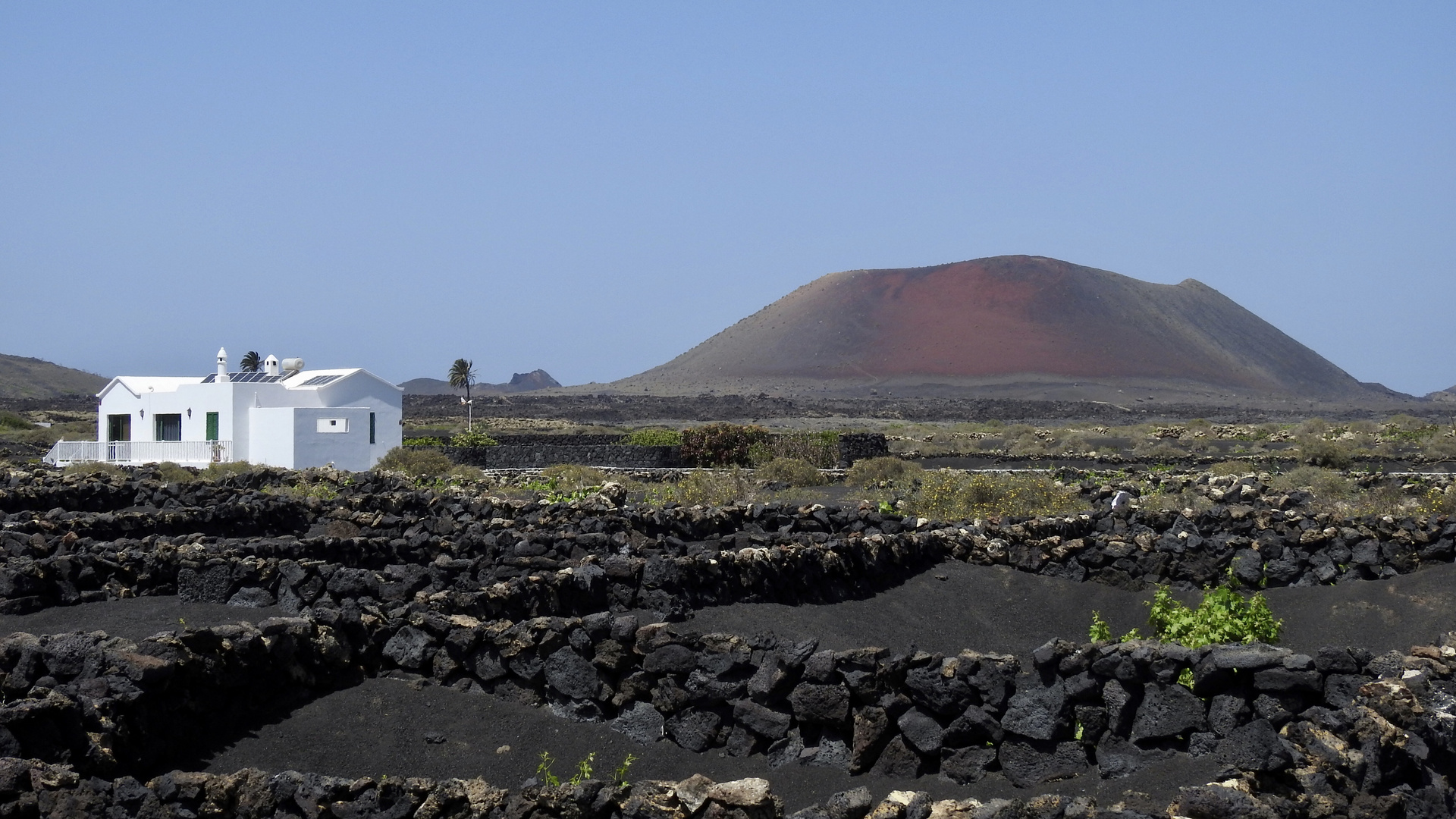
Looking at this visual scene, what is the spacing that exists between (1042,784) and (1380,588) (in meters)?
6.88

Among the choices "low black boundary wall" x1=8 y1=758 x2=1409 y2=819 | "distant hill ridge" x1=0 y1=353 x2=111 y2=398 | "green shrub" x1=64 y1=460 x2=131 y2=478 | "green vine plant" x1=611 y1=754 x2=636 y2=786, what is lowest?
"green vine plant" x1=611 y1=754 x2=636 y2=786

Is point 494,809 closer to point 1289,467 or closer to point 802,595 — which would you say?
point 802,595

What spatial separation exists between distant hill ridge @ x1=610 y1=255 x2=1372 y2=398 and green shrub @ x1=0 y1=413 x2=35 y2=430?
245 ft

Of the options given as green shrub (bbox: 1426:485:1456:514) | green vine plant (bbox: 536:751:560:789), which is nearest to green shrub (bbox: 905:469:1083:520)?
green shrub (bbox: 1426:485:1456:514)

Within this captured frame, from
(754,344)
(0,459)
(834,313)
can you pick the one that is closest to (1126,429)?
(0,459)

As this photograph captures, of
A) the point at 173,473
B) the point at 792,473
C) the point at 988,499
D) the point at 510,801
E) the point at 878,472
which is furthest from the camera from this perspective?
the point at 792,473

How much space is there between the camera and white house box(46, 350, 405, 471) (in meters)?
31.7

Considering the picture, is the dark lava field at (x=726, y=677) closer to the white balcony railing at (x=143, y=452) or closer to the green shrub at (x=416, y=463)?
the green shrub at (x=416, y=463)

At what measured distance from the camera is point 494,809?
19.2 ft

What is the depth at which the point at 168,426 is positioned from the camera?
35188 mm

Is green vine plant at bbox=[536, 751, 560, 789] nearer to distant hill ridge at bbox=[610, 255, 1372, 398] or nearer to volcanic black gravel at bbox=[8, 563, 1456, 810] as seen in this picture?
volcanic black gravel at bbox=[8, 563, 1456, 810]

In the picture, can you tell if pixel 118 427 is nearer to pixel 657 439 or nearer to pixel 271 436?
pixel 271 436

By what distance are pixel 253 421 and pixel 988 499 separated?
69.6 feet

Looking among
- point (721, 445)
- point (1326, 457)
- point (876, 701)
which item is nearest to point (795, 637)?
point (876, 701)
